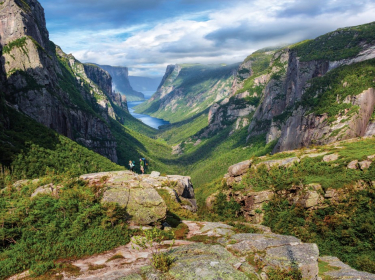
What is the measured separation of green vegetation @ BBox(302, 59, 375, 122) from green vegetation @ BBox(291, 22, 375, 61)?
105 feet

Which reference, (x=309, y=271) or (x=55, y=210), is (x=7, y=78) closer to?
(x=55, y=210)

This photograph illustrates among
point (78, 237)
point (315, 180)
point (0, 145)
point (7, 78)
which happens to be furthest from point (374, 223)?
point (7, 78)

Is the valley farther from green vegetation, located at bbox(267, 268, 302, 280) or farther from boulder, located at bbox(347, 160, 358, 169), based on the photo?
boulder, located at bbox(347, 160, 358, 169)

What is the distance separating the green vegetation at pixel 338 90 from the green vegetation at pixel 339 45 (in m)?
31.9

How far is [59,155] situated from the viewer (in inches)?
3327

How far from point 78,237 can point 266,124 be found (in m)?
195

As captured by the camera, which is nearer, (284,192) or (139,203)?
(139,203)

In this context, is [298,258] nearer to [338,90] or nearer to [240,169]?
[240,169]

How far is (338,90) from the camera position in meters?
84.4

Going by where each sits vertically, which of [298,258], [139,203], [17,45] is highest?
[17,45]

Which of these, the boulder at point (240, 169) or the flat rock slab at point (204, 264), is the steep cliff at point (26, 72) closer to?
the boulder at point (240, 169)

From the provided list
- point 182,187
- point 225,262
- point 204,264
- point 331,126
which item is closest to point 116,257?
point 204,264

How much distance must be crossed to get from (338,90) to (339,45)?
75.6 m

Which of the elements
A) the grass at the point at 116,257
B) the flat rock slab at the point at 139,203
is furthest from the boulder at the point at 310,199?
the grass at the point at 116,257
